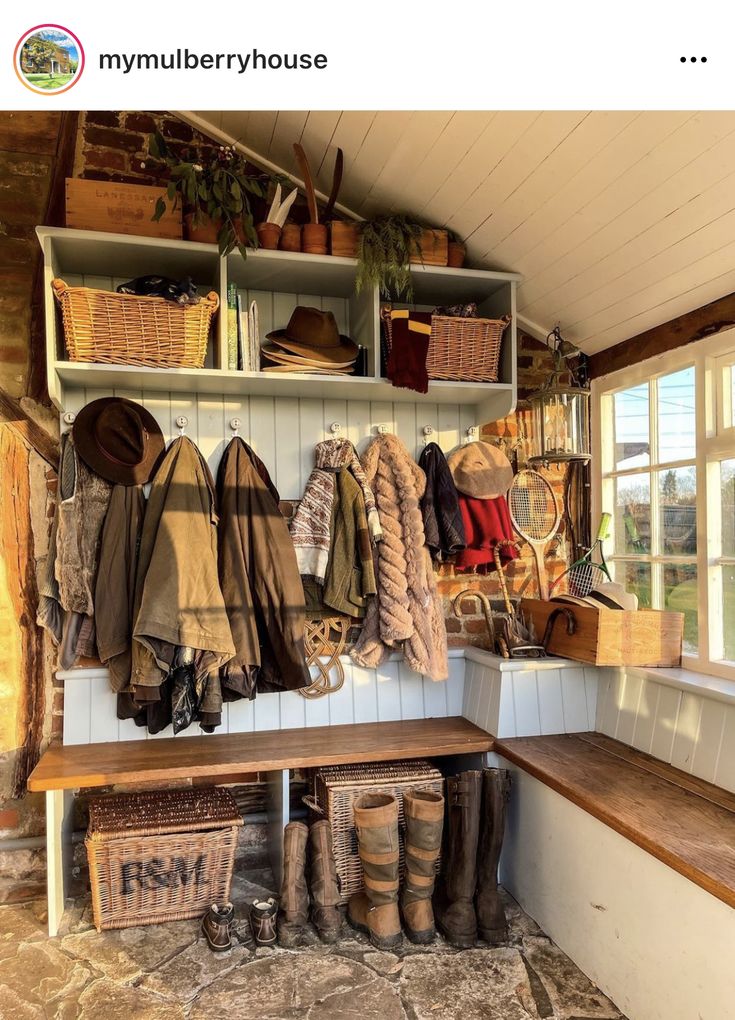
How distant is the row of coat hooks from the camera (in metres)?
2.67

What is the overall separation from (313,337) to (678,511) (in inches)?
57.3

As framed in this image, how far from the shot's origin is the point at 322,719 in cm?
288

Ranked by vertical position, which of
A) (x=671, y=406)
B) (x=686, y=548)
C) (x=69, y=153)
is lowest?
(x=686, y=548)

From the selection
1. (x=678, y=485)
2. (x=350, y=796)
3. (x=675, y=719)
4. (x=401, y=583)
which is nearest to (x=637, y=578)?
(x=678, y=485)

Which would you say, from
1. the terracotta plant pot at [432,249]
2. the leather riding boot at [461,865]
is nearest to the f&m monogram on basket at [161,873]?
the leather riding boot at [461,865]

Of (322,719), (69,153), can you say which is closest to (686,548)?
(322,719)

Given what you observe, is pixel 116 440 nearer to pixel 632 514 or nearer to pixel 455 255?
pixel 455 255

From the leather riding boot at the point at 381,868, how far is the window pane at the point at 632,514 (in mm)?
1374

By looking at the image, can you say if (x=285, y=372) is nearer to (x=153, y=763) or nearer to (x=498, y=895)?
(x=153, y=763)

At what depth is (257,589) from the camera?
103 inches

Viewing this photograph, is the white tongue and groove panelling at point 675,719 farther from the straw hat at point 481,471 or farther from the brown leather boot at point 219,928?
the brown leather boot at point 219,928

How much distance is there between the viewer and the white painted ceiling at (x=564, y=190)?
2.01m

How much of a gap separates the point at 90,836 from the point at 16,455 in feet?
4.41
